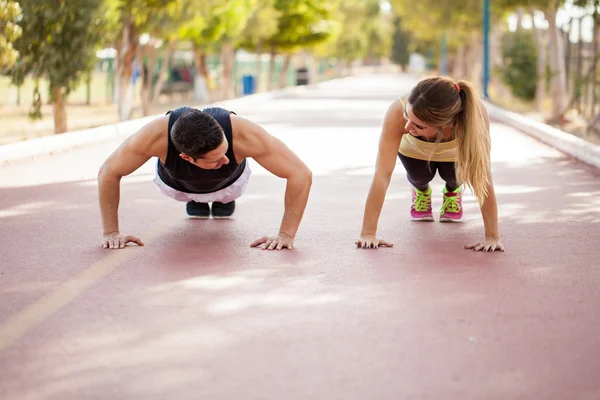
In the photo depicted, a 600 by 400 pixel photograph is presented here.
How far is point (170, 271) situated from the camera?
19.9 feet

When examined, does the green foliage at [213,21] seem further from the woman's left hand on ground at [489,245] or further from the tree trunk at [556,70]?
the woman's left hand on ground at [489,245]

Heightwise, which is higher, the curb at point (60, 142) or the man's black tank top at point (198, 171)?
the man's black tank top at point (198, 171)

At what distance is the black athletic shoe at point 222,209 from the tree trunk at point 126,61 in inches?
512

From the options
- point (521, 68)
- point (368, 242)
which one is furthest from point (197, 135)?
point (521, 68)

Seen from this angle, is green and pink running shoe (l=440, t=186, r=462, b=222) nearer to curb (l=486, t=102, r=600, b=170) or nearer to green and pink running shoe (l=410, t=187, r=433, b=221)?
green and pink running shoe (l=410, t=187, r=433, b=221)

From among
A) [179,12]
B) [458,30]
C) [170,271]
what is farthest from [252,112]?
[170,271]

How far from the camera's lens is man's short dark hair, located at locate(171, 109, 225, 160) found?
6000 millimetres

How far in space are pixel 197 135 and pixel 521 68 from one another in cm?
2457

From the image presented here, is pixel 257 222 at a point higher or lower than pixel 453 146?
lower

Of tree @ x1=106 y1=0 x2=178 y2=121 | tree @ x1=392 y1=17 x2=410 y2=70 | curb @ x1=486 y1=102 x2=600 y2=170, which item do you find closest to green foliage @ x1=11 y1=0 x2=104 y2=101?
tree @ x1=106 y1=0 x2=178 y2=121

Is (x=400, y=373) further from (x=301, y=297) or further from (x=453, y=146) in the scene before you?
(x=453, y=146)

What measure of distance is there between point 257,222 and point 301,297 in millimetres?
2655

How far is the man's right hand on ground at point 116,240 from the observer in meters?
6.80

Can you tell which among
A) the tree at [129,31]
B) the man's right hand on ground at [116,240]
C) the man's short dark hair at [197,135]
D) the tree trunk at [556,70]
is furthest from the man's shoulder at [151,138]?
the tree trunk at [556,70]
